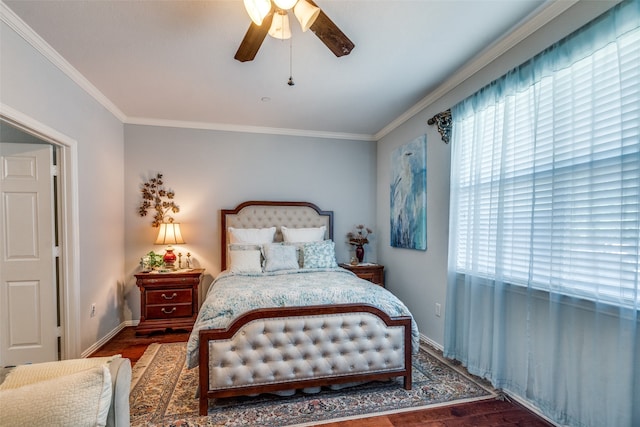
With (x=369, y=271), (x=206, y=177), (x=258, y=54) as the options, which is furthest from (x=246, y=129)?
(x=369, y=271)

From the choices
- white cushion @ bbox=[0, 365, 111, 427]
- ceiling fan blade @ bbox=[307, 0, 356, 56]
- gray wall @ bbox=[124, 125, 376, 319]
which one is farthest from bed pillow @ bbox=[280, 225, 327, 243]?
white cushion @ bbox=[0, 365, 111, 427]

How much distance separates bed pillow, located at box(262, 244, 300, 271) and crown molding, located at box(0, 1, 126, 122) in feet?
7.71

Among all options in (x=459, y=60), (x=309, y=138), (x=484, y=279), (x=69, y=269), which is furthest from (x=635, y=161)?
(x=69, y=269)

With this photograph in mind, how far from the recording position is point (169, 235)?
12.0 feet

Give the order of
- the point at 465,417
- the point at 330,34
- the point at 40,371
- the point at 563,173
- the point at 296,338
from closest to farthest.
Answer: the point at 40,371, the point at 330,34, the point at 563,173, the point at 465,417, the point at 296,338

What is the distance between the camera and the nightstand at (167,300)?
3.40 meters

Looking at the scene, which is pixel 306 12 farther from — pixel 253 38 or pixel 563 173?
pixel 563 173

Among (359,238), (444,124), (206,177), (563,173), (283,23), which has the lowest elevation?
(359,238)

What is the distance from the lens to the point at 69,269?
2619 millimetres

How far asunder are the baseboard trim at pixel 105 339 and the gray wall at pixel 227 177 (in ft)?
0.28

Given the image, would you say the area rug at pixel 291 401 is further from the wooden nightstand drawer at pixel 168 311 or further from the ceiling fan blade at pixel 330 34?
the ceiling fan blade at pixel 330 34

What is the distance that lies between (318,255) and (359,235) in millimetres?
1066

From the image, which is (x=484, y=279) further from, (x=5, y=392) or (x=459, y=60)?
(x=5, y=392)

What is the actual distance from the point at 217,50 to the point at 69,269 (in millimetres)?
2300
